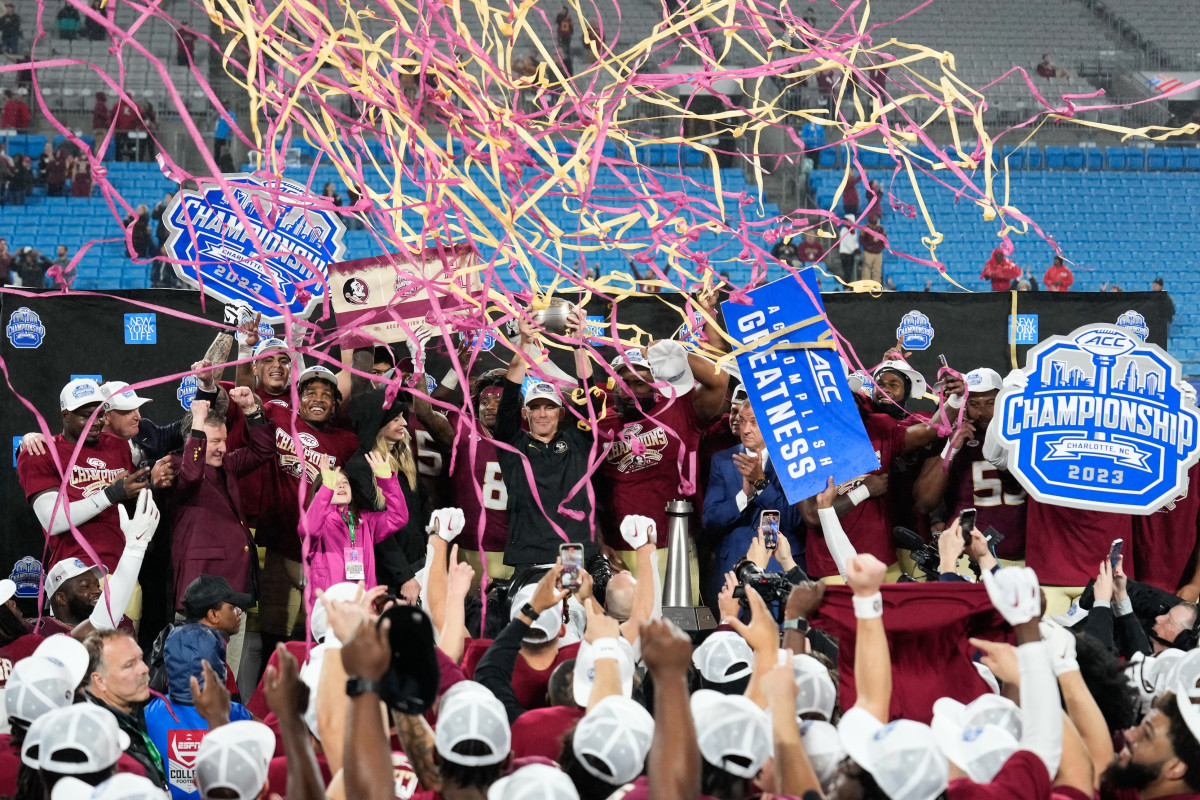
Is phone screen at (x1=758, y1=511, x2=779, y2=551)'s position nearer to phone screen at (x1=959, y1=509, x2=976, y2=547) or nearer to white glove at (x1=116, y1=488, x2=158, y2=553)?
phone screen at (x1=959, y1=509, x2=976, y2=547)

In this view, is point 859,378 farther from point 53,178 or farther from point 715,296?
point 53,178

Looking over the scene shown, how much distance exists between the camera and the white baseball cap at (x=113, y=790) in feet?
8.69

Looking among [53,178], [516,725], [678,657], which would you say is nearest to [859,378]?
[516,725]

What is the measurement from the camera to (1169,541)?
5.98 meters

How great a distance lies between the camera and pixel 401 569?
596 centimetres

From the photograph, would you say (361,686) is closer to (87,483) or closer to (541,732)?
(541,732)

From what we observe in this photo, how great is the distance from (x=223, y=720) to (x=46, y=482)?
3252 mm

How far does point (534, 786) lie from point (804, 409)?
297cm

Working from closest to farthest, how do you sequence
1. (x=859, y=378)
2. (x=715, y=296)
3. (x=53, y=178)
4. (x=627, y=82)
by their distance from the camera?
1. (x=627, y=82)
2. (x=715, y=296)
3. (x=859, y=378)
4. (x=53, y=178)

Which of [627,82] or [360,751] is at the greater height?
[627,82]

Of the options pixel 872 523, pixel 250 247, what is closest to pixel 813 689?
pixel 872 523

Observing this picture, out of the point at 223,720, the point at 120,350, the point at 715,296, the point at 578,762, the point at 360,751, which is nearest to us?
the point at 360,751

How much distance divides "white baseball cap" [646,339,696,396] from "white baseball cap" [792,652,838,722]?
2.45 metres

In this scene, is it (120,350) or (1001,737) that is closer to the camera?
(1001,737)
